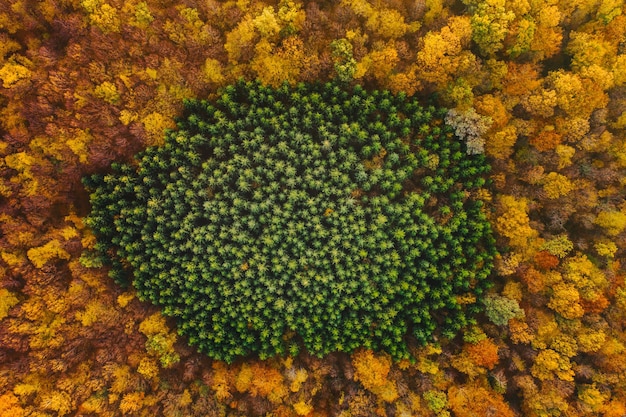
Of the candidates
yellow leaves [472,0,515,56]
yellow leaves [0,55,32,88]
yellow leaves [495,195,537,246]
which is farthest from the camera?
yellow leaves [495,195,537,246]

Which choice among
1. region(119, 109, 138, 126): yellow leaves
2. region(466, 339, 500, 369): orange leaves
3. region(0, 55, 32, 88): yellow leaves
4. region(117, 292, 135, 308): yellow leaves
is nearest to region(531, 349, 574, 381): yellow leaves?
region(466, 339, 500, 369): orange leaves

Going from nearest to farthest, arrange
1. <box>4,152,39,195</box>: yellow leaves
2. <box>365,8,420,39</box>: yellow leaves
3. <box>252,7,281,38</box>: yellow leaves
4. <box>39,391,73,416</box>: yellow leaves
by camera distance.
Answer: <box>252,7,281,38</box>: yellow leaves, <box>39,391,73,416</box>: yellow leaves, <box>4,152,39,195</box>: yellow leaves, <box>365,8,420,39</box>: yellow leaves

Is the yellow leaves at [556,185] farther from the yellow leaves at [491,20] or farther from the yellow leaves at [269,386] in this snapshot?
the yellow leaves at [269,386]

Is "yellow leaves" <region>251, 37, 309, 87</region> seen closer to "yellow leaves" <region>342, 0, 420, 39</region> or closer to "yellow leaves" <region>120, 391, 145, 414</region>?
"yellow leaves" <region>342, 0, 420, 39</region>

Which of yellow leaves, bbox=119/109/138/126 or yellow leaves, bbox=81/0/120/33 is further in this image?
yellow leaves, bbox=119/109/138/126

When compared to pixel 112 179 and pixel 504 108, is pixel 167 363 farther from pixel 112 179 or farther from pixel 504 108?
pixel 504 108

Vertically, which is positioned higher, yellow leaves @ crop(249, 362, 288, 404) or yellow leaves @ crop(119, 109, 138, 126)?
yellow leaves @ crop(119, 109, 138, 126)

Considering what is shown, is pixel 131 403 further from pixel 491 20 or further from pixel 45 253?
pixel 491 20
